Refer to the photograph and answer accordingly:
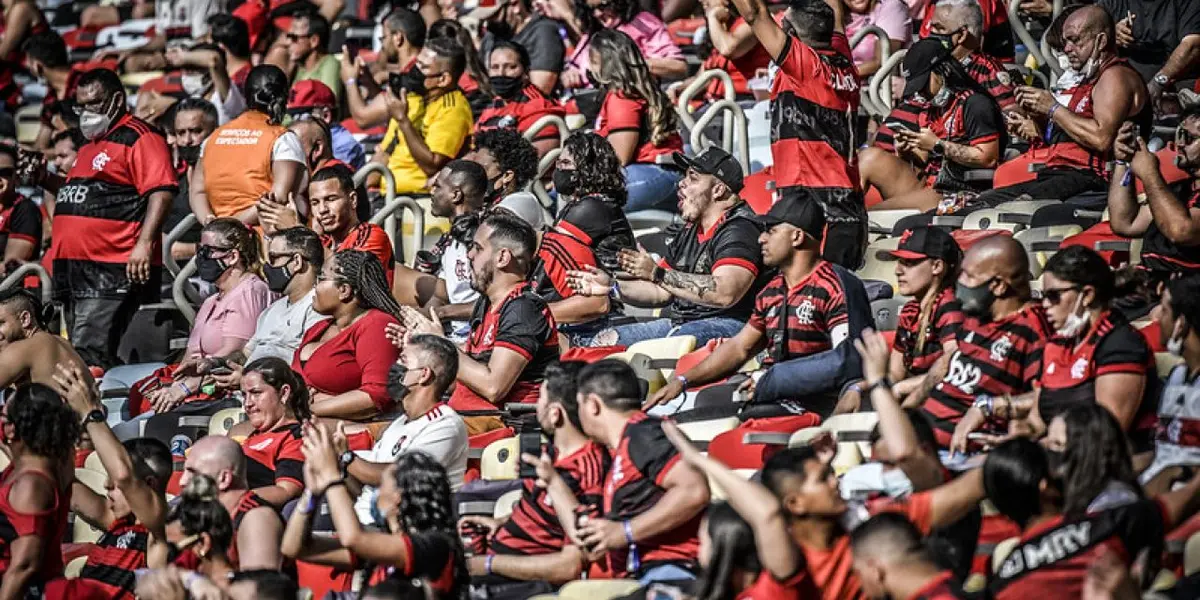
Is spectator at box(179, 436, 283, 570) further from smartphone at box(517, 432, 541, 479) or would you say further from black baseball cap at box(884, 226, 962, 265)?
black baseball cap at box(884, 226, 962, 265)

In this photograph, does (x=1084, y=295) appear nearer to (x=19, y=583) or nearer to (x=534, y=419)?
(x=534, y=419)

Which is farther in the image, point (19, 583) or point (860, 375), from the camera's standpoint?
point (860, 375)

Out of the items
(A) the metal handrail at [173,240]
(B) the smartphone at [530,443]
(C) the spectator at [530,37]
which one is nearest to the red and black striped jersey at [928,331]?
(B) the smartphone at [530,443]

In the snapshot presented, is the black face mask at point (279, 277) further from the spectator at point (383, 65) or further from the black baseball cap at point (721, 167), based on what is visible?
the spectator at point (383, 65)

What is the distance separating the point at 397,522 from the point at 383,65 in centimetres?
645

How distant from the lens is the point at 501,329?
8.55 metres

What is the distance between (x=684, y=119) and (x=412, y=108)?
166 centimetres

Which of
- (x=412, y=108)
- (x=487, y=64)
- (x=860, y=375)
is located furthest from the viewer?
(x=487, y=64)

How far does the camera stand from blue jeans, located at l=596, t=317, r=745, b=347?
350 inches

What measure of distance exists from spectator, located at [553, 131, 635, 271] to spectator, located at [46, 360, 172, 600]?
2249 millimetres

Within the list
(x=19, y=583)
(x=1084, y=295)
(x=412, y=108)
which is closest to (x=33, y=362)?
(x=19, y=583)

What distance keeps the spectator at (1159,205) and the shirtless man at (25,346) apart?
451 cm

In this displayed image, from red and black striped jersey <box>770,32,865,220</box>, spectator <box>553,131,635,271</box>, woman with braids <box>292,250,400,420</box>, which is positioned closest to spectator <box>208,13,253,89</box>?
spectator <box>553,131,635,271</box>

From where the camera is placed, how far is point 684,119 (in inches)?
421
